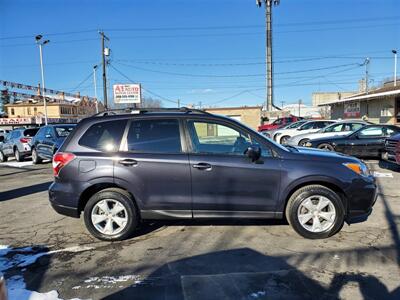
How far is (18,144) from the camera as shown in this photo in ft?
55.4

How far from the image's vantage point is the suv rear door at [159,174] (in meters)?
5.03

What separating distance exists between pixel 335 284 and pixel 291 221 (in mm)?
1359

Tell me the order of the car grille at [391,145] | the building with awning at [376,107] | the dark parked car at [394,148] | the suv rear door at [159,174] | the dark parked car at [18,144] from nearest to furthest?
the suv rear door at [159,174] → the dark parked car at [394,148] → the car grille at [391,145] → the dark parked car at [18,144] → the building with awning at [376,107]

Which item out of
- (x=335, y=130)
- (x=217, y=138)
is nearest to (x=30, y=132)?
(x=335, y=130)

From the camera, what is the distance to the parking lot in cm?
368

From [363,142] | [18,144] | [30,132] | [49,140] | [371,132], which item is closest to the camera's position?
[363,142]

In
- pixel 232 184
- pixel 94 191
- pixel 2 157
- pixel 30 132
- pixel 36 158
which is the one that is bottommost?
pixel 2 157

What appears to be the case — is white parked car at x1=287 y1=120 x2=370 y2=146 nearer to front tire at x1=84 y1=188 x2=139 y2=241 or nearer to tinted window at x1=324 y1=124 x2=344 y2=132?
tinted window at x1=324 y1=124 x2=344 y2=132

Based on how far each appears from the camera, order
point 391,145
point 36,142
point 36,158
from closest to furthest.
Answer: point 391,145
point 36,142
point 36,158

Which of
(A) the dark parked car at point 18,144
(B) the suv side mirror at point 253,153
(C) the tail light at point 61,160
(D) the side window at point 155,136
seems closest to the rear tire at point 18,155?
(A) the dark parked car at point 18,144

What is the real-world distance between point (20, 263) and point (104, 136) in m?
1.94

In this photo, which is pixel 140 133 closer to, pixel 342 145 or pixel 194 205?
pixel 194 205

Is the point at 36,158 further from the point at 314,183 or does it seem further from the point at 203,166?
the point at 314,183

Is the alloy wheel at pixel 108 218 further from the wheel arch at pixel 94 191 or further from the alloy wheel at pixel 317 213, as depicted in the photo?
the alloy wheel at pixel 317 213
